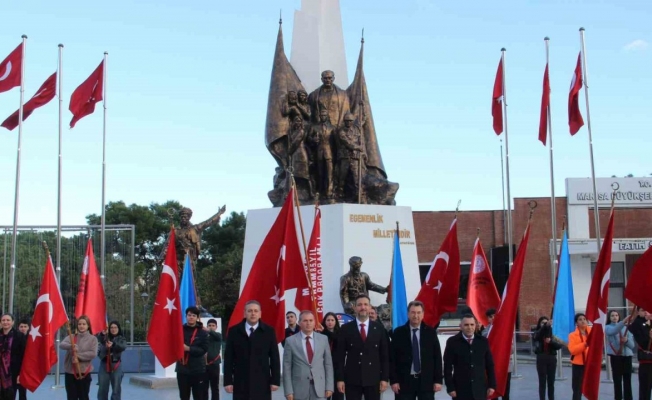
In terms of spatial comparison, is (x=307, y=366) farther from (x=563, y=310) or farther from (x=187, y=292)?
(x=187, y=292)

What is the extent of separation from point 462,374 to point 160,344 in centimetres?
368

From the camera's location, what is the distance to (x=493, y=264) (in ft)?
124

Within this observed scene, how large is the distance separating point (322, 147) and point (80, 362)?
26.0 ft

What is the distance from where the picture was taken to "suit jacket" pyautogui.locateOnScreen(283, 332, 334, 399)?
329 inches

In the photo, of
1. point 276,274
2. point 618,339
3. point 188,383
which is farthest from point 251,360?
point 618,339

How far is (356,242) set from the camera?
1670 cm

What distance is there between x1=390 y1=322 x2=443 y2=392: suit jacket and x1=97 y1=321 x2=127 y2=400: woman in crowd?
14.8 ft

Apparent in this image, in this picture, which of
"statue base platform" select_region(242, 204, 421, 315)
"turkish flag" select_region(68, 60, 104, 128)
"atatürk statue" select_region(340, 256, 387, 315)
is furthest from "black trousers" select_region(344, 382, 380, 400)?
"turkish flag" select_region(68, 60, 104, 128)

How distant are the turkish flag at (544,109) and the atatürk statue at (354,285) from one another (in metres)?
5.07

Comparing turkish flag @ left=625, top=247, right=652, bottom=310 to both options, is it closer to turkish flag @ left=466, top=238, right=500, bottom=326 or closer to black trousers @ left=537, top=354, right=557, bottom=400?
black trousers @ left=537, top=354, right=557, bottom=400

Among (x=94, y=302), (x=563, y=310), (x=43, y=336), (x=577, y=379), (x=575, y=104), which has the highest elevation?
(x=575, y=104)

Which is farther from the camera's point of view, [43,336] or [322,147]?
[322,147]

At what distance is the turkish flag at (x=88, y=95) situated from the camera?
18281mm

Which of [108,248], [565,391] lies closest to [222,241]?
[108,248]
